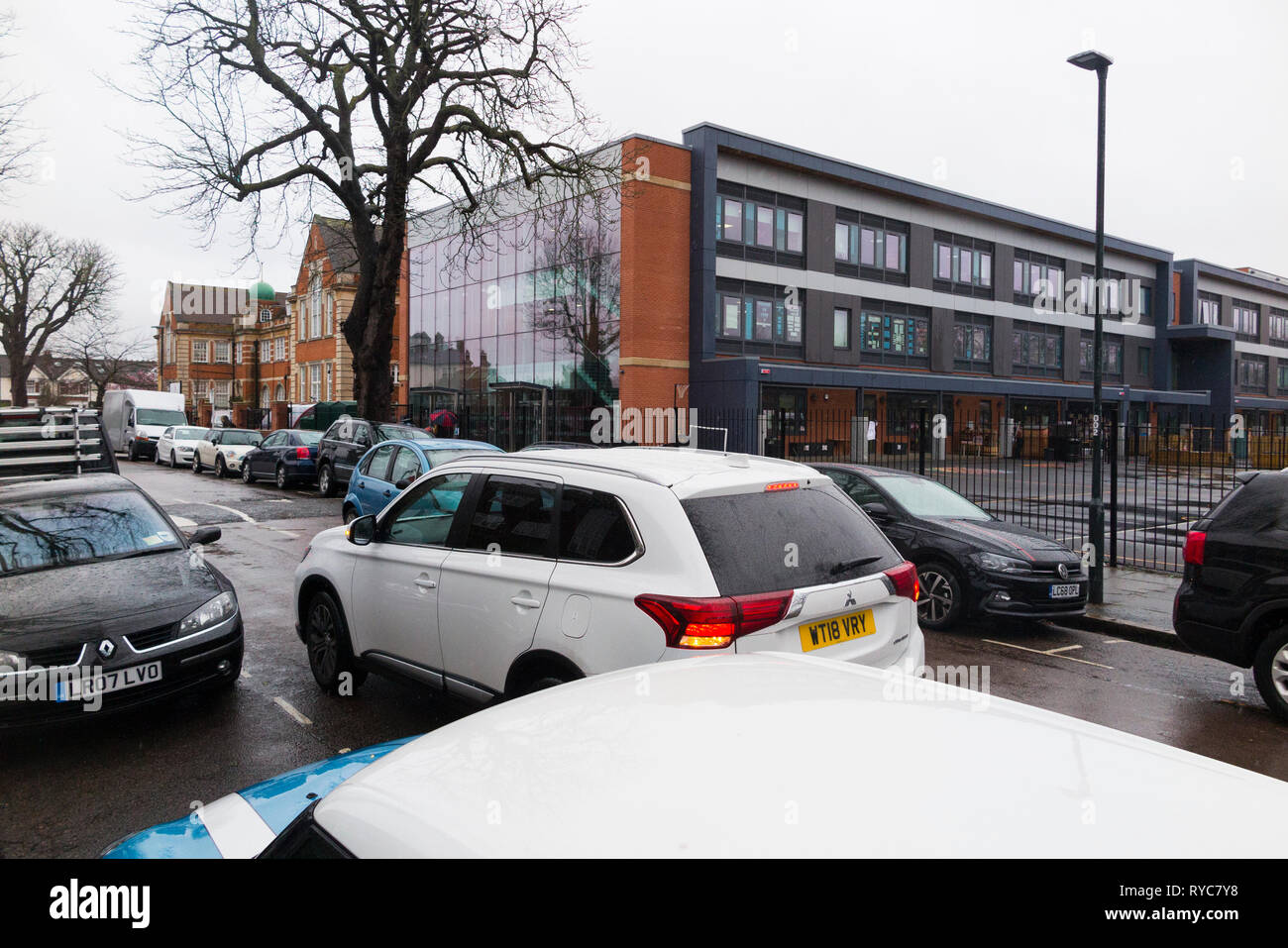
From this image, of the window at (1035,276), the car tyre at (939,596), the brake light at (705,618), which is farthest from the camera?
the window at (1035,276)

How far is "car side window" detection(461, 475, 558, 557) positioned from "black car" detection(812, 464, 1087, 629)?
5.19 meters

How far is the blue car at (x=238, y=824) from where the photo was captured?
2.37 meters

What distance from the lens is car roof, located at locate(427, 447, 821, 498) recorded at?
4184mm

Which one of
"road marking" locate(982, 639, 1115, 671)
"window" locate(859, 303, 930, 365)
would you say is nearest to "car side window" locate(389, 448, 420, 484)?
"road marking" locate(982, 639, 1115, 671)

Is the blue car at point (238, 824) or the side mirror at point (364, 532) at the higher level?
the side mirror at point (364, 532)

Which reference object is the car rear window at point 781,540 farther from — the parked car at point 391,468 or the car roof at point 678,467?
the parked car at point 391,468

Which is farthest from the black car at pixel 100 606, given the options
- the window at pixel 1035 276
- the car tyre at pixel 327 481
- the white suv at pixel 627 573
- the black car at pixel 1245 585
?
the window at pixel 1035 276

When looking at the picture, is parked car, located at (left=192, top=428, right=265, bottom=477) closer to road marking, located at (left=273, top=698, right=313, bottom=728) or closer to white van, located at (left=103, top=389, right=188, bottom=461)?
white van, located at (left=103, top=389, right=188, bottom=461)

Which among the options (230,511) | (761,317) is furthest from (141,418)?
(761,317)

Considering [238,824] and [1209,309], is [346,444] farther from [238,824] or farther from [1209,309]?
[1209,309]

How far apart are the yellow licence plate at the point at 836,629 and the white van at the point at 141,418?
36.3 m

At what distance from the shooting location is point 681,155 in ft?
96.4

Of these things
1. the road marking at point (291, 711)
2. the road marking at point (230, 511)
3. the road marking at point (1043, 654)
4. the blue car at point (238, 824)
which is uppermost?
the blue car at point (238, 824)

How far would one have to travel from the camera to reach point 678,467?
14.6ft
